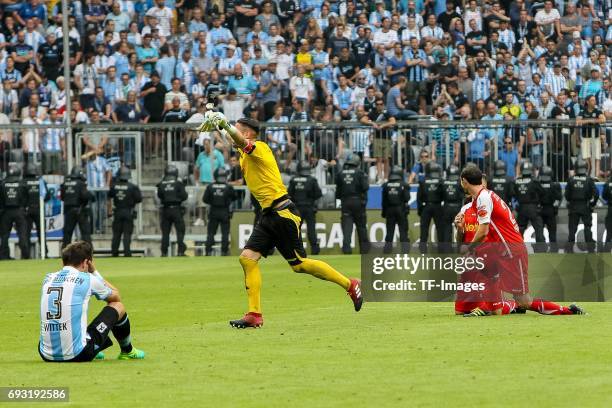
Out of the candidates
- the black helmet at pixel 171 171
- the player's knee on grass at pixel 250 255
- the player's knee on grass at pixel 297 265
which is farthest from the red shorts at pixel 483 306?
the black helmet at pixel 171 171

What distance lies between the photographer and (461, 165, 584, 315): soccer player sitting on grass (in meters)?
14.5

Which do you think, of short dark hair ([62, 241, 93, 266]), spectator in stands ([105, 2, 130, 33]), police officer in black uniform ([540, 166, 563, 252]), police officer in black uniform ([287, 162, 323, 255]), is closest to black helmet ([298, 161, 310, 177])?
police officer in black uniform ([287, 162, 323, 255])

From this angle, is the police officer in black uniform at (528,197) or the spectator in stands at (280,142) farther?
the spectator in stands at (280,142)

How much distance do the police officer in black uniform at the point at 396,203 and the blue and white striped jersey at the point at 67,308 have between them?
1856 centimetres

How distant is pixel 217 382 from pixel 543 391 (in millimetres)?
2344

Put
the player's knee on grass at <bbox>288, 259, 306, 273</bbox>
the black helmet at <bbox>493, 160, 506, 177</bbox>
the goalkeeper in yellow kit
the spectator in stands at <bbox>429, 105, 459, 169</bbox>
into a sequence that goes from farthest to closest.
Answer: the spectator in stands at <bbox>429, 105, 459, 169</bbox>, the black helmet at <bbox>493, 160, 506, 177</bbox>, the player's knee on grass at <bbox>288, 259, 306, 273</bbox>, the goalkeeper in yellow kit

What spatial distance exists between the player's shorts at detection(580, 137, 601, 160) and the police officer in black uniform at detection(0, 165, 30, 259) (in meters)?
12.2

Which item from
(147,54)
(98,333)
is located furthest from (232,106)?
(98,333)

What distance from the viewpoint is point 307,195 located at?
2944cm

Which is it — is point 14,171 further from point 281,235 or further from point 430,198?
point 281,235

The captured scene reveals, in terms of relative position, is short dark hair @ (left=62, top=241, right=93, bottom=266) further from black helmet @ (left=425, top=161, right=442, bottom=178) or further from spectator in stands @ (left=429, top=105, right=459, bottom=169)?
spectator in stands @ (left=429, top=105, right=459, bottom=169)

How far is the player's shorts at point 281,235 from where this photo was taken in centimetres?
1428

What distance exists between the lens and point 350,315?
1548 cm

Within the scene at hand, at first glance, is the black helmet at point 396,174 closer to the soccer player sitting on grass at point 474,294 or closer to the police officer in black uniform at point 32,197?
the police officer in black uniform at point 32,197
